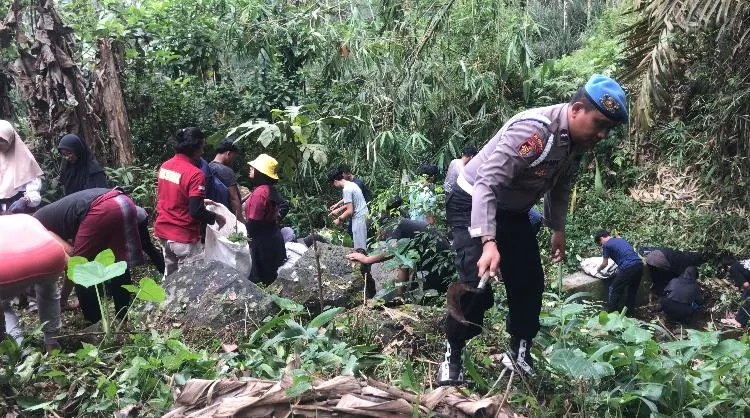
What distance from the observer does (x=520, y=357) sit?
3.52m

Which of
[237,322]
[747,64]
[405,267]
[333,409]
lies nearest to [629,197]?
[747,64]

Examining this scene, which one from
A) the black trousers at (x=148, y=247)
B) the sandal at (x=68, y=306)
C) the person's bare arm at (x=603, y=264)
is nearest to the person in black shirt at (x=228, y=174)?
the black trousers at (x=148, y=247)

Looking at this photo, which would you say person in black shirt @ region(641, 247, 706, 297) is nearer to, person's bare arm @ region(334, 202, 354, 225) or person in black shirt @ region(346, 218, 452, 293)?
person's bare arm @ region(334, 202, 354, 225)

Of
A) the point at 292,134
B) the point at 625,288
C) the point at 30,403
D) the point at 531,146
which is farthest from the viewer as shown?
the point at 625,288

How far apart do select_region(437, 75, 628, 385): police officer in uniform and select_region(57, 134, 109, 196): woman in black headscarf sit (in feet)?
12.6

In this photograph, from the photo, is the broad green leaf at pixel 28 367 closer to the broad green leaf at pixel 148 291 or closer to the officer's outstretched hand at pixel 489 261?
the broad green leaf at pixel 148 291

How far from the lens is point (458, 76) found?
10.6 m

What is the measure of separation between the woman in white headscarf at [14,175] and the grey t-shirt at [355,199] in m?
3.01

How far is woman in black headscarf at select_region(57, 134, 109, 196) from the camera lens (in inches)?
234

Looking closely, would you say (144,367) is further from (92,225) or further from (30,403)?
(92,225)

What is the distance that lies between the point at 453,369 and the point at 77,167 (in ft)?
13.7

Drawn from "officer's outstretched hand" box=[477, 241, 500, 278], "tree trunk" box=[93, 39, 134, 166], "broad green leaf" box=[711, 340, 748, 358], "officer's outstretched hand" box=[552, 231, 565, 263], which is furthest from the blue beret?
"tree trunk" box=[93, 39, 134, 166]

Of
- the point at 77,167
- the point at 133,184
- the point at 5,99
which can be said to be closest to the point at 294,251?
the point at 77,167

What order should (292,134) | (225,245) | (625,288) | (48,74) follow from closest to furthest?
(292,134), (225,245), (48,74), (625,288)
